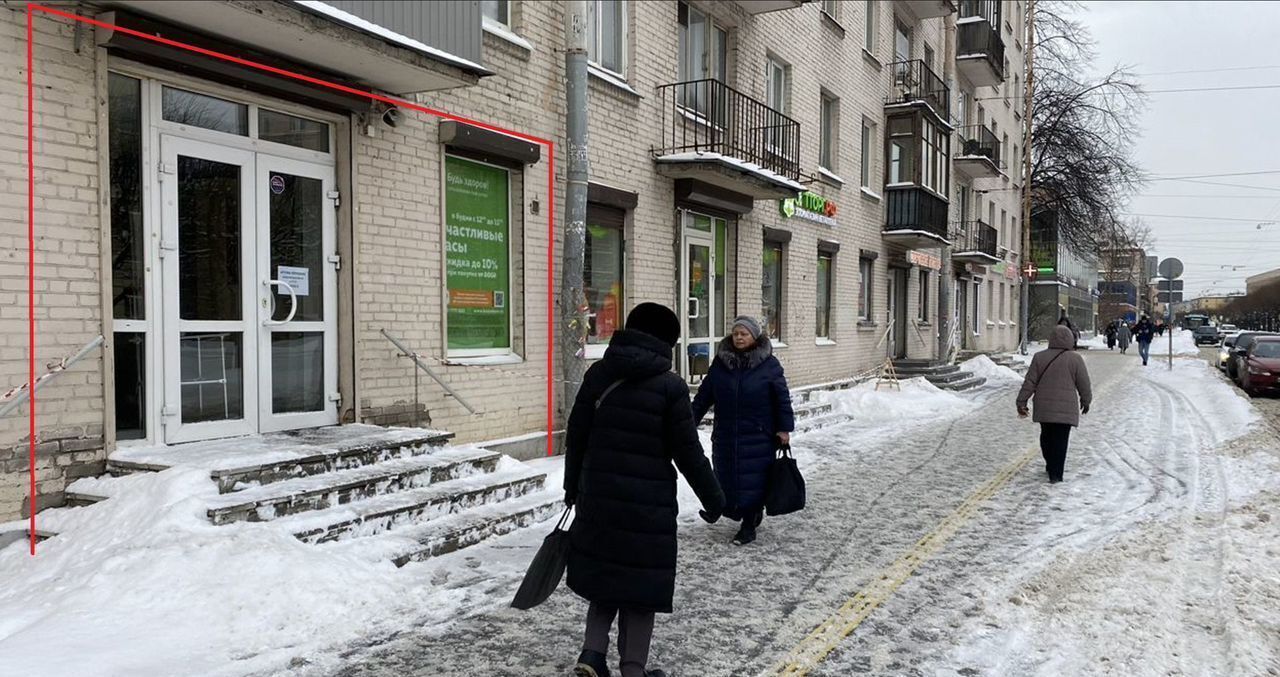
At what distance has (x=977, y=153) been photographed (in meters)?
26.5

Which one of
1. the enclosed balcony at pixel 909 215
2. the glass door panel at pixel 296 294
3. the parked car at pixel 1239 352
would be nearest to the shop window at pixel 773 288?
the enclosed balcony at pixel 909 215

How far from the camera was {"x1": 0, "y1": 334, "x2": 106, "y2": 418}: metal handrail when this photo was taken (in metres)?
4.99

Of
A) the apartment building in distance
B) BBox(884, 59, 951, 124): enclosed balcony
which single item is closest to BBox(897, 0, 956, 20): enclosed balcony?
BBox(884, 59, 951, 124): enclosed balcony

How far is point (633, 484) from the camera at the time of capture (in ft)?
11.2

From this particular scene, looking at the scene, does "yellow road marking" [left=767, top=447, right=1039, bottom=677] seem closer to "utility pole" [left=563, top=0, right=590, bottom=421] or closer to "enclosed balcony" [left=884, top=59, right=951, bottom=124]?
"utility pole" [left=563, top=0, right=590, bottom=421]

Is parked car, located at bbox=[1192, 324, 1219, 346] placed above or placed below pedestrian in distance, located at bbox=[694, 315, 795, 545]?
below

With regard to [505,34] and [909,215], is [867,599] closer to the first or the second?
[505,34]

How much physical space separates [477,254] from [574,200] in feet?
3.68

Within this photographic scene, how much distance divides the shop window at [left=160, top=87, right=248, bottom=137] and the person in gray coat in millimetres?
7396

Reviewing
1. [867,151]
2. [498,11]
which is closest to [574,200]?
[498,11]

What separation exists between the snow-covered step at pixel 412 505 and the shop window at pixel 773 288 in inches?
301

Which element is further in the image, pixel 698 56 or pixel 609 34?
pixel 698 56

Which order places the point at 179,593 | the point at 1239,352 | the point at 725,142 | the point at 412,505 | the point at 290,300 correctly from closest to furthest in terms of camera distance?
1. the point at 179,593
2. the point at 412,505
3. the point at 290,300
4. the point at 725,142
5. the point at 1239,352

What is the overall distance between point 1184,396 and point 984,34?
1350 centimetres
